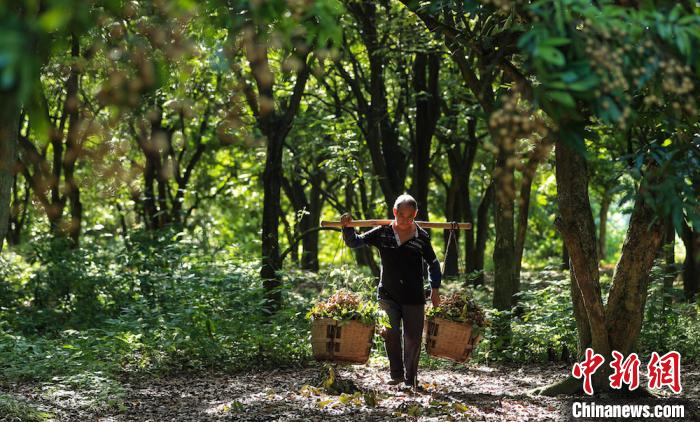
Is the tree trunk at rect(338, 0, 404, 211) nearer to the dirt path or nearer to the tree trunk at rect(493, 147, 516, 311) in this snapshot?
the tree trunk at rect(493, 147, 516, 311)

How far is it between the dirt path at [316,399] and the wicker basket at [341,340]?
33 centimetres

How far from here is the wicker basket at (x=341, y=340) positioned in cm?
815

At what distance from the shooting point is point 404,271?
822 cm

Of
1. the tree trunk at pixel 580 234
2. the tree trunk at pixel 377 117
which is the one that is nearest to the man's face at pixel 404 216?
the tree trunk at pixel 580 234

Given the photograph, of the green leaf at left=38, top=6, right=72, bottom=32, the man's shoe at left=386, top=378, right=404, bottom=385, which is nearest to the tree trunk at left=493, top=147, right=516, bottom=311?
the man's shoe at left=386, top=378, right=404, bottom=385

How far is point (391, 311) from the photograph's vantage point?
27.1 feet

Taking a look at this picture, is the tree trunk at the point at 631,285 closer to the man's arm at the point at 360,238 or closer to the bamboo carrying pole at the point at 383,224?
the bamboo carrying pole at the point at 383,224

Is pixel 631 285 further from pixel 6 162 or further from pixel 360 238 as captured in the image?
pixel 6 162

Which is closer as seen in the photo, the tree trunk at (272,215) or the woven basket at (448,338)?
the woven basket at (448,338)

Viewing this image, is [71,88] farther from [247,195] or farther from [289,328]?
[247,195]

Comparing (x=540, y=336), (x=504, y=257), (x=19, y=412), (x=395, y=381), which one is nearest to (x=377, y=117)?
(x=504, y=257)

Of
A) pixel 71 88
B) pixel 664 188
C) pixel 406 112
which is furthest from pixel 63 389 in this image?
pixel 406 112

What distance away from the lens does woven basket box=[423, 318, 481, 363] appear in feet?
27.4

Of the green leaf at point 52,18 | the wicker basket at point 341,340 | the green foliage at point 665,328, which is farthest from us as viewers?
the green foliage at point 665,328
